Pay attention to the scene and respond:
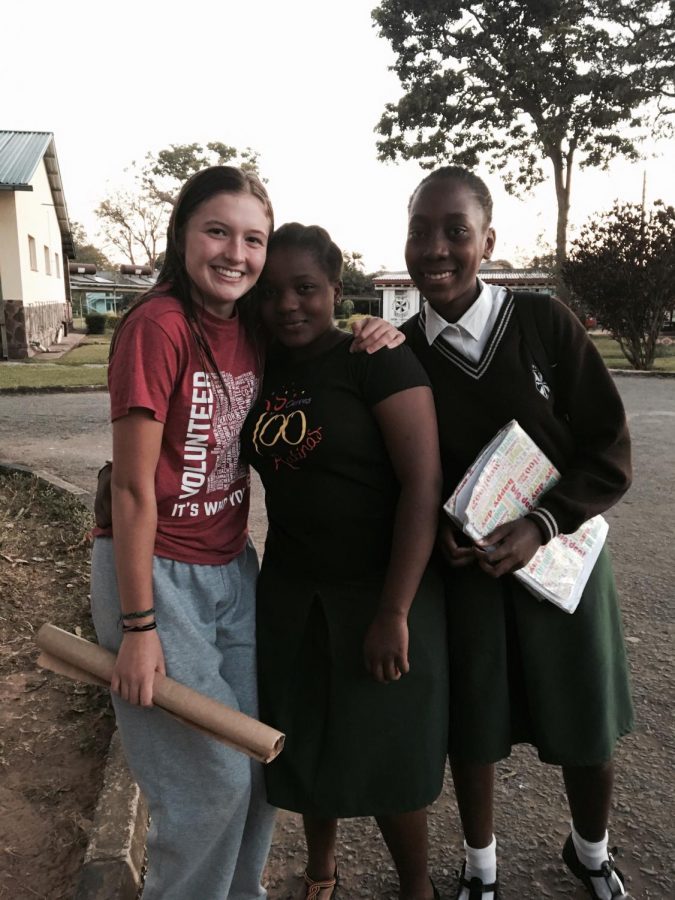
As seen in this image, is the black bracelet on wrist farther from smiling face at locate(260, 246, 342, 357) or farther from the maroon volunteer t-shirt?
smiling face at locate(260, 246, 342, 357)

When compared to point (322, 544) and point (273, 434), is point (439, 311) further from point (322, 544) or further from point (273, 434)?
point (322, 544)

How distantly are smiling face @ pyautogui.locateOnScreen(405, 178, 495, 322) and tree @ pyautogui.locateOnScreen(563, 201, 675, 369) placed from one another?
15139 millimetres

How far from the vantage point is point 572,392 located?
5.90ft

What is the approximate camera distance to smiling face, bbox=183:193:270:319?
172 cm

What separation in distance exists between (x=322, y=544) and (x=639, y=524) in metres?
4.23

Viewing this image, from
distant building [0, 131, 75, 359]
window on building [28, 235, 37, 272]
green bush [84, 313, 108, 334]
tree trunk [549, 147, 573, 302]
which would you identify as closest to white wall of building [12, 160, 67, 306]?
distant building [0, 131, 75, 359]

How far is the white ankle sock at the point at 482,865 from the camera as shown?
201 cm

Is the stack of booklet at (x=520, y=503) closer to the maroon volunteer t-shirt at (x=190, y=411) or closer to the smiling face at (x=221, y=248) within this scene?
the maroon volunteer t-shirt at (x=190, y=411)

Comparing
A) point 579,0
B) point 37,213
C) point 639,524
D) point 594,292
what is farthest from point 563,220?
point 639,524

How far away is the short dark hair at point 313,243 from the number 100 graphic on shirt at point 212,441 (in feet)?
1.05

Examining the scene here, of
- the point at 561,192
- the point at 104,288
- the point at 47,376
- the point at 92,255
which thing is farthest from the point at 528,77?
the point at 92,255

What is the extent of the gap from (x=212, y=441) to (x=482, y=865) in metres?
1.37

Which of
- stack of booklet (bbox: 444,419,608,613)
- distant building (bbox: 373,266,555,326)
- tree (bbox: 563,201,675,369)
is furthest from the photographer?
distant building (bbox: 373,266,555,326)

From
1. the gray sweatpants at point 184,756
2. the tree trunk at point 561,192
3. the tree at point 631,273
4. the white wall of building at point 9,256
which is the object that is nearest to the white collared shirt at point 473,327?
the gray sweatpants at point 184,756
